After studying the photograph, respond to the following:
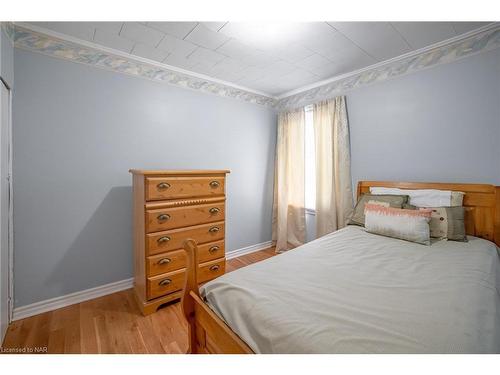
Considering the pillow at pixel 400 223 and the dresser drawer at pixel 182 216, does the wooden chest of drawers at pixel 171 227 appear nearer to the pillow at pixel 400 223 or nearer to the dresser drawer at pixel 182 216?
the dresser drawer at pixel 182 216

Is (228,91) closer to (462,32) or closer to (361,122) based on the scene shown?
(361,122)

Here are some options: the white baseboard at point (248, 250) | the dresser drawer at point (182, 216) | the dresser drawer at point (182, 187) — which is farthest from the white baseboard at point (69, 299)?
the white baseboard at point (248, 250)

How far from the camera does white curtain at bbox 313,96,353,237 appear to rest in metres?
2.77

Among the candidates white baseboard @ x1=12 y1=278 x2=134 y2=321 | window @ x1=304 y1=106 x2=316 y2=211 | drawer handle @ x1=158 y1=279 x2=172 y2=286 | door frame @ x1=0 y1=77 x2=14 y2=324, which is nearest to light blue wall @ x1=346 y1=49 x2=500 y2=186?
window @ x1=304 y1=106 x2=316 y2=211

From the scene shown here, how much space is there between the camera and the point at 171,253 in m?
2.04

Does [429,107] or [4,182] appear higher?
[429,107]

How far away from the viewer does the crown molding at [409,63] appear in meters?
1.89

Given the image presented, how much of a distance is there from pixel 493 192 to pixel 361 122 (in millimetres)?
1353

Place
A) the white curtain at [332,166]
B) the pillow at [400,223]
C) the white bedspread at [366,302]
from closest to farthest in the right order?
the white bedspread at [366,302] < the pillow at [400,223] < the white curtain at [332,166]

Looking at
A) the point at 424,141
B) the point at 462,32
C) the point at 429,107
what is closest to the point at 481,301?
the point at 424,141

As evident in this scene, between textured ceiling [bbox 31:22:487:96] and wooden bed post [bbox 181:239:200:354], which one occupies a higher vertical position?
textured ceiling [bbox 31:22:487:96]

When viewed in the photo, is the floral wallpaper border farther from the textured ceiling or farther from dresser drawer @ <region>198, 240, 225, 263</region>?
dresser drawer @ <region>198, 240, 225, 263</region>

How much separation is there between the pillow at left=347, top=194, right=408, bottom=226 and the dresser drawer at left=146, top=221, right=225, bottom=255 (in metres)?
1.40

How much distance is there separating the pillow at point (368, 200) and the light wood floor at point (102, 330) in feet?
6.07
